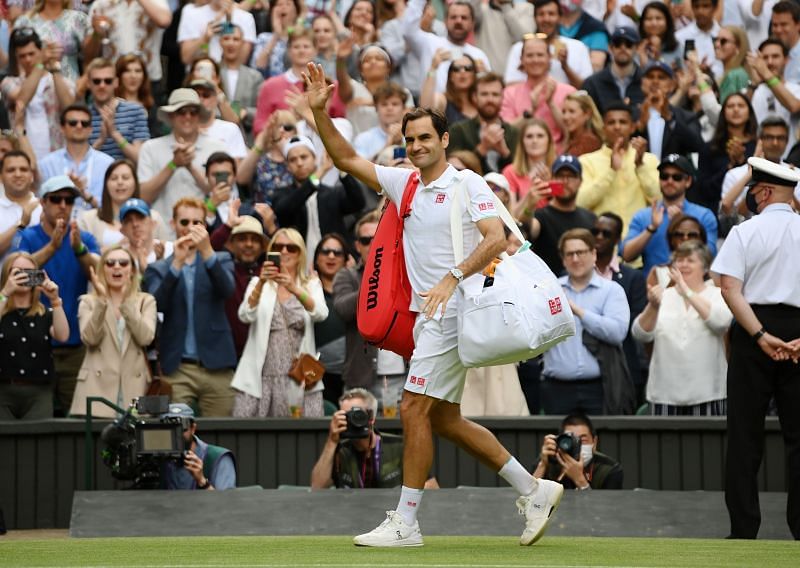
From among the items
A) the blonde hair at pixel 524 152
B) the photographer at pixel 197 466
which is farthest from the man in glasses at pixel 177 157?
the photographer at pixel 197 466

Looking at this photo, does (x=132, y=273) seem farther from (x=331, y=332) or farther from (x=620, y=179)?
(x=620, y=179)

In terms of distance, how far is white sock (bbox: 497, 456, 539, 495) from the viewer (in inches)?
336

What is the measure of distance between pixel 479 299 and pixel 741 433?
90.2 inches

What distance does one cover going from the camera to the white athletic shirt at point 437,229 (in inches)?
333

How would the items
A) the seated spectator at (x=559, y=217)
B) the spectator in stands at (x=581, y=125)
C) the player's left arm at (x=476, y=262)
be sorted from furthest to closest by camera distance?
the spectator in stands at (x=581, y=125) → the seated spectator at (x=559, y=217) → the player's left arm at (x=476, y=262)

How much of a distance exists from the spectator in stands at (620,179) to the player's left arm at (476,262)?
6627 millimetres

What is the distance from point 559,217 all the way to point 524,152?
0.95 metres

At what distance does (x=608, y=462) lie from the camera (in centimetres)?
1145

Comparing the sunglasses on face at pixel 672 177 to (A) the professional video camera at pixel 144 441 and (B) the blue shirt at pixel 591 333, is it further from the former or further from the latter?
(A) the professional video camera at pixel 144 441

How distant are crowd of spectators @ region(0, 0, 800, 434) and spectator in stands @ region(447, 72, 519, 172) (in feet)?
0.08

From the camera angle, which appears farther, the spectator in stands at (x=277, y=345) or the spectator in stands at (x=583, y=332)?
the spectator in stands at (x=277, y=345)

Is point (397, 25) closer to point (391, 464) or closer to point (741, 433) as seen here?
point (391, 464)

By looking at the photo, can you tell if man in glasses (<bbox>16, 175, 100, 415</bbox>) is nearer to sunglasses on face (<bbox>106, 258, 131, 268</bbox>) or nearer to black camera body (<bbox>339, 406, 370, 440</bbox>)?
sunglasses on face (<bbox>106, 258, 131, 268</bbox>)

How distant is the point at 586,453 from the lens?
11.2m
